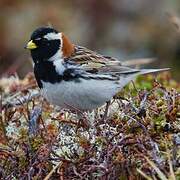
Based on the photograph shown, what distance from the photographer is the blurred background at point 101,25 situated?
440 inches

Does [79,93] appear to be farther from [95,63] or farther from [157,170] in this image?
[157,170]

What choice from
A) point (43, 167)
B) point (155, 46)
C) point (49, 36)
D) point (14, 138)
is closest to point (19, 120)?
point (14, 138)

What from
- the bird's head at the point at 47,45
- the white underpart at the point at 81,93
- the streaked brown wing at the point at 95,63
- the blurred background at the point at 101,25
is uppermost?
the bird's head at the point at 47,45

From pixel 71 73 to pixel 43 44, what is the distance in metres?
0.39

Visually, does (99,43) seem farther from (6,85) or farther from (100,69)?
(100,69)

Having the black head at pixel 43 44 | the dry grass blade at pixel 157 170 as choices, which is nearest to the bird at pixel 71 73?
the black head at pixel 43 44

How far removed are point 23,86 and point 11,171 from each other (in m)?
1.95

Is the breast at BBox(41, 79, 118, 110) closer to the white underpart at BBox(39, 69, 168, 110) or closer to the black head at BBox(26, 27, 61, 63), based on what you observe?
the white underpart at BBox(39, 69, 168, 110)

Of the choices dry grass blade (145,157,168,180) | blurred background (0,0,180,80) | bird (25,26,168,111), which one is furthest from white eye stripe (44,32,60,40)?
blurred background (0,0,180,80)

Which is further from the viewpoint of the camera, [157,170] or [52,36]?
[52,36]

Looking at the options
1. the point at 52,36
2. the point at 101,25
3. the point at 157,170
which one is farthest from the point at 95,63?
the point at 101,25

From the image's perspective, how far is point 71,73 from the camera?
16.0 feet

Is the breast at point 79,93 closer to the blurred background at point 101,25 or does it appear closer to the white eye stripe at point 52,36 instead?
the white eye stripe at point 52,36

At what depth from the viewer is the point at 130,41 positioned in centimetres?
1146
